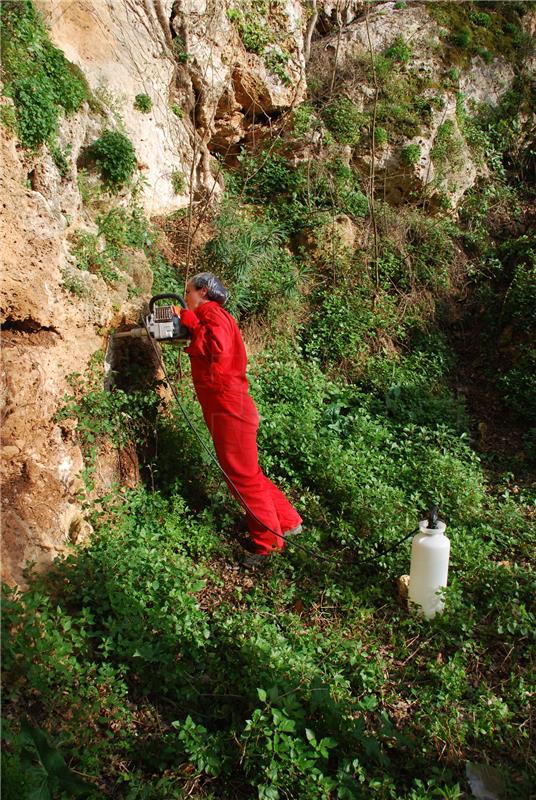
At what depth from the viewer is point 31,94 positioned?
13.0ft

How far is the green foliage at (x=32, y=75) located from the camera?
3.91 meters

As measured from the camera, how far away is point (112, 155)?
5.37 metres

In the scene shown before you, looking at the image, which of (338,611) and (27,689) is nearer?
(27,689)

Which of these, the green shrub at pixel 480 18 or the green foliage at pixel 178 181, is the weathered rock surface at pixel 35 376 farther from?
the green shrub at pixel 480 18

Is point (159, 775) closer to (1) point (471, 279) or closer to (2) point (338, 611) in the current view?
(2) point (338, 611)

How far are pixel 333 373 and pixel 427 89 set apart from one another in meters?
5.79

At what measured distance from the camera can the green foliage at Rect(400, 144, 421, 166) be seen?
8.66 metres

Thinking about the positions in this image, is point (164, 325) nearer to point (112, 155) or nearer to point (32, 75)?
point (32, 75)

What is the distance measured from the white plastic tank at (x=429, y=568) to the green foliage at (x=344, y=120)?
6858mm

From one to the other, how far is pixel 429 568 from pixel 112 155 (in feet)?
15.4

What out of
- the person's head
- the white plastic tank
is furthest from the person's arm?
the white plastic tank

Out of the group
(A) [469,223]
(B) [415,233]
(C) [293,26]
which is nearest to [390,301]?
(B) [415,233]

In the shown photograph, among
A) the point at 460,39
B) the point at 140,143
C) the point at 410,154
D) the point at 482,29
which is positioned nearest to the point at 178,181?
the point at 140,143

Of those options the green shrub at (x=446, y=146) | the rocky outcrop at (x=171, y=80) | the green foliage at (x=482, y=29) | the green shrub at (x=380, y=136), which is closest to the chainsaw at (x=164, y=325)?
the rocky outcrop at (x=171, y=80)
